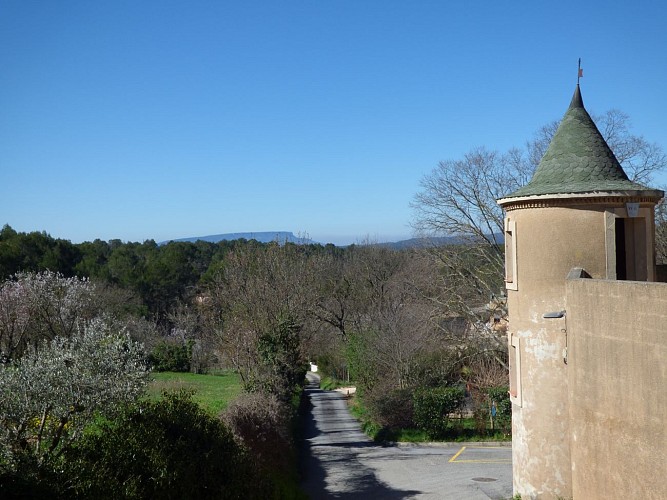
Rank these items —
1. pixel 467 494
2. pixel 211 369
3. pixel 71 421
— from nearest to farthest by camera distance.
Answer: pixel 71 421, pixel 467 494, pixel 211 369

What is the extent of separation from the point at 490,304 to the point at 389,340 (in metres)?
5.28

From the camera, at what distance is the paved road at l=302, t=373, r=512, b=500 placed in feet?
58.3

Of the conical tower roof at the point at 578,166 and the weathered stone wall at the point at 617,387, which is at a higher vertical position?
the conical tower roof at the point at 578,166

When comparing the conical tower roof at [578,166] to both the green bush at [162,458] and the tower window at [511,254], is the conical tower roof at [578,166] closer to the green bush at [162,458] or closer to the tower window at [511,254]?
the tower window at [511,254]

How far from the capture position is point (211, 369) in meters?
39.9

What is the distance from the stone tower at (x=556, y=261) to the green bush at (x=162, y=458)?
5632 millimetres

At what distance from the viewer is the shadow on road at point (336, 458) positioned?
A: 18.0 metres

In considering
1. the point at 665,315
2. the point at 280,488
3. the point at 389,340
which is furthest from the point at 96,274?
the point at 665,315

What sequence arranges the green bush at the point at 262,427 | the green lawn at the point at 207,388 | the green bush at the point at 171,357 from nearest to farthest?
the green bush at the point at 262,427 < the green lawn at the point at 207,388 < the green bush at the point at 171,357

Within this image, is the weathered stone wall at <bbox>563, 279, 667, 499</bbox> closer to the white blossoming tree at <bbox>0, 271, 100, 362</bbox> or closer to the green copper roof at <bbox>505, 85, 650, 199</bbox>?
the green copper roof at <bbox>505, 85, 650, 199</bbox>

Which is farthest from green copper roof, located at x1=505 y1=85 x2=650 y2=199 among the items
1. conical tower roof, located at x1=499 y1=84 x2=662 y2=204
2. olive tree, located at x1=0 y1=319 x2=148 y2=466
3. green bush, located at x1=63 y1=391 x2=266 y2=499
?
olive tree, located at x1=0 y1=319 x2=148 y2=466

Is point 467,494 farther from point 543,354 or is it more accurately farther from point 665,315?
point 665,315

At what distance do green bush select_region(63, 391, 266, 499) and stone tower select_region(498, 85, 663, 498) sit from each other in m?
5.63

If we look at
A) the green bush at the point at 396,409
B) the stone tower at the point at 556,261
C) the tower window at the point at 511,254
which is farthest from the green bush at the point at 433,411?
the tower window at the point at 511,254
